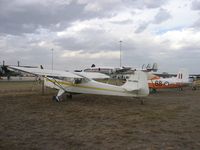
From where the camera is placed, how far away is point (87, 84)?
1508 cm

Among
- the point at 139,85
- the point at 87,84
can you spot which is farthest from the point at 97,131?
the point at 87,84

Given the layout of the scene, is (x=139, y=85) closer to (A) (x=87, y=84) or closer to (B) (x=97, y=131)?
(A) (x=87, y=84)

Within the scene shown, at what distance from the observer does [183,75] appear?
76.3 ft

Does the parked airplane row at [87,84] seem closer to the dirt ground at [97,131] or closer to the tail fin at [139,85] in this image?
the tail fin at [139,85]

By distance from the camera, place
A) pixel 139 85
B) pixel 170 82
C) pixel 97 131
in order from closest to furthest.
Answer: pixel 97 131 < pixel 139 85 < pixel 170 82

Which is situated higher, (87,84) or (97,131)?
(87,84)

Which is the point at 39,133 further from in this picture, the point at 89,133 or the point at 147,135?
the point at 147,135

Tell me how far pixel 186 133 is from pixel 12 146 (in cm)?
422

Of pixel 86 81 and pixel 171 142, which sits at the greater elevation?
pixel 86 81

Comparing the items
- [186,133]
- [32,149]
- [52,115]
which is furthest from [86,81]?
[32,149]

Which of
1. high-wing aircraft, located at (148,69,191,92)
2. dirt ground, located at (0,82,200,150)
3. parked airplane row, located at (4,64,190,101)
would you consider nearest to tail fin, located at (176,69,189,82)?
high-wing aircraft, located at (148,69,191,92)

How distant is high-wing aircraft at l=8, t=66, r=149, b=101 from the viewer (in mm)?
13399

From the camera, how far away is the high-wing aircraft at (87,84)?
44.0ft

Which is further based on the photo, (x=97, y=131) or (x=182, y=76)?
(x=182, y=76)
